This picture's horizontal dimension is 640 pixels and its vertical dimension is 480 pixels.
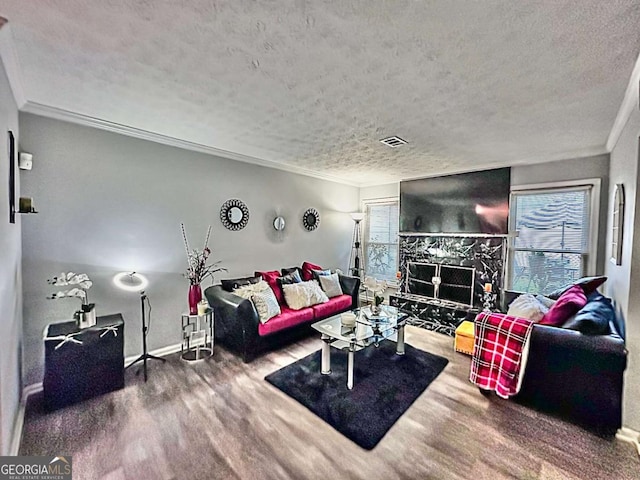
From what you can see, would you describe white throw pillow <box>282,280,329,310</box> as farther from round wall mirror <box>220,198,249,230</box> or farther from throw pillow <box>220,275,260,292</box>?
round wall mirror <box>220,198,249,230</box>

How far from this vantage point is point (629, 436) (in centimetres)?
204

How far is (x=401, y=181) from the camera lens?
17.7ft

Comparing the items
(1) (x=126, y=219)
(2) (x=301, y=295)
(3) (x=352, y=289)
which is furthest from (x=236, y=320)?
(3) (x=352, y=289)

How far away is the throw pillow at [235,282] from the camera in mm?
3576

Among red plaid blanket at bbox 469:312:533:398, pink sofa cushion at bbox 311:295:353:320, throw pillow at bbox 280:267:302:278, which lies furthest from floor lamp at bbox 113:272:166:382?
red plaid blanket at bbox 469:312:533:398

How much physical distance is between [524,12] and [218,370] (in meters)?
3.57

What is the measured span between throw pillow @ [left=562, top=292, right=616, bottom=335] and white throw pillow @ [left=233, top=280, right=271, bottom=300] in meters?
3.03

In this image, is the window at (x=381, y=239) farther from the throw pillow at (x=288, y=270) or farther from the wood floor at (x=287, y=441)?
the wood floor at (x=287, y=441)

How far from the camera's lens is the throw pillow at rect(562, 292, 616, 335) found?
213cm

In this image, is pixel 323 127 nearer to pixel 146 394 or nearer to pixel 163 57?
pixel 163 57

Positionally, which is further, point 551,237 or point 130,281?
point 551,237

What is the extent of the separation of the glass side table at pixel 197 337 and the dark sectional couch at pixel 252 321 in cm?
13

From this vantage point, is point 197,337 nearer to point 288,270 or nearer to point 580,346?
point 288,270

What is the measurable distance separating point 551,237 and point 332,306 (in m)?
3.13
